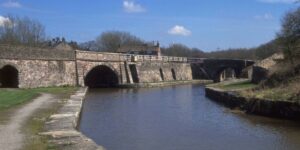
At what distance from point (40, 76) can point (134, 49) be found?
239 feet

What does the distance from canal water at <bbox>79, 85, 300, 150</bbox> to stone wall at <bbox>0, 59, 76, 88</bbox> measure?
671 inches

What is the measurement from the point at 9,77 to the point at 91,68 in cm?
1195

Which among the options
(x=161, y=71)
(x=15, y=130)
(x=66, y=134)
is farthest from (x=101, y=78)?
(x=66, y=134)

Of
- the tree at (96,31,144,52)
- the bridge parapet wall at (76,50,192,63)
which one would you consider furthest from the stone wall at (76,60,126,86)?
the tree at (96,31,144,52)

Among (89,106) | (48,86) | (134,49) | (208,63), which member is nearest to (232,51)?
(134,49)

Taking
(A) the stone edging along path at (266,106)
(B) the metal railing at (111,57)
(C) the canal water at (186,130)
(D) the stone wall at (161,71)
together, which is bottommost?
(C) the canal water at (186,130)

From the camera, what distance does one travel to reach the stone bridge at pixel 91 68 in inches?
1800

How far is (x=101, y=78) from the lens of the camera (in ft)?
211

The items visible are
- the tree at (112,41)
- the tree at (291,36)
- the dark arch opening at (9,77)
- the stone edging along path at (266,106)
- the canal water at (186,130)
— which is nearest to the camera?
the canal water at (186,130)

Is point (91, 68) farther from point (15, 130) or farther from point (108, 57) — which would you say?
point (15, 130)

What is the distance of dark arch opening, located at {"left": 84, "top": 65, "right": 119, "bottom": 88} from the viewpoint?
62531 millimetres

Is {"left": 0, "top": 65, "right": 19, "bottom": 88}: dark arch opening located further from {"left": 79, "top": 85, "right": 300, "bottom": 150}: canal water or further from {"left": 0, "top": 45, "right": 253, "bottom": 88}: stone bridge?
{"left": 79, "top": 85, "right": 300, "bottom": 150}: canal water

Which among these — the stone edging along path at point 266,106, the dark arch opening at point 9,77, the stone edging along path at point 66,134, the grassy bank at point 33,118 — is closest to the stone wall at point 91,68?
the dark arch opening at point 9,77

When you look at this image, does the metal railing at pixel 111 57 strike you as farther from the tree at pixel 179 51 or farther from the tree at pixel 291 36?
the tree at pixel 179 51
